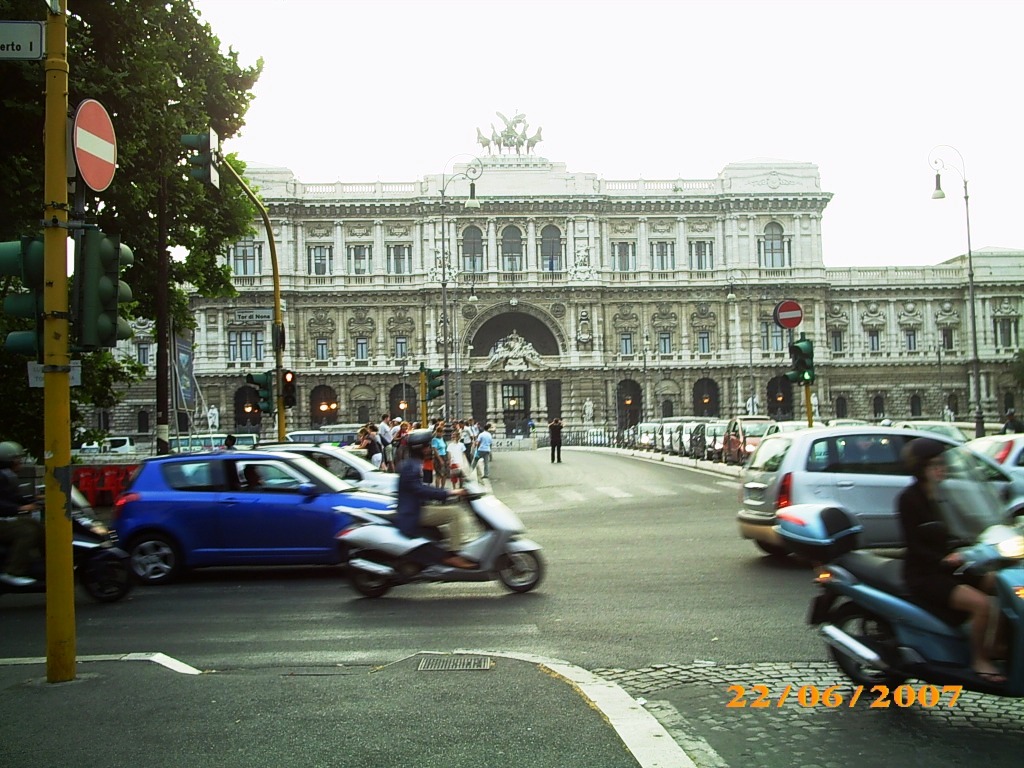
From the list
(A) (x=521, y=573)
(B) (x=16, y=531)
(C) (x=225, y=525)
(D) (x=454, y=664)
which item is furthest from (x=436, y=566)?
(B) (x=16, y=531)

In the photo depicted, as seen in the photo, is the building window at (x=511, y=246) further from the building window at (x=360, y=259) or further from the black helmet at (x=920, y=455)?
the black helmet at (x=920, y=455)

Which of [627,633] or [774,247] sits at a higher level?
[774,247]

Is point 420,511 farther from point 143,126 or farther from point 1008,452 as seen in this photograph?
point 143,126

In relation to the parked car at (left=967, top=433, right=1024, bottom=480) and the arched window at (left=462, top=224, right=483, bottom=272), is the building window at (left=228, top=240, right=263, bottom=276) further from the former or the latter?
the parked car at (left=967, top=433, right=1024, bottom=480)

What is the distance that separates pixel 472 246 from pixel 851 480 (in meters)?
65.4

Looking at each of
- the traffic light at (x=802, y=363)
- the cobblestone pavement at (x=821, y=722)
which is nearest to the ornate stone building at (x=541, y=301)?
the traffic light at (x=802, y=363)

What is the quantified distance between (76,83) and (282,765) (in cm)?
1466

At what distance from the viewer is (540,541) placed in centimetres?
1574

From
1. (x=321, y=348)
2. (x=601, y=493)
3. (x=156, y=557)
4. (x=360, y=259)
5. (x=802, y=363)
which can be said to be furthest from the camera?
(x=360, y=259)

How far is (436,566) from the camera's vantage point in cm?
1099

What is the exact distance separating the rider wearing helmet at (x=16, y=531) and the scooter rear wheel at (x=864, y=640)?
27.1 feet

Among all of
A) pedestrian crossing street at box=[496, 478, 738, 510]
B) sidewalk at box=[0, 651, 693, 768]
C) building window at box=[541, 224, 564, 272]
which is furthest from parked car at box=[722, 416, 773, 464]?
building window at box=[541, 224, 564, 272]

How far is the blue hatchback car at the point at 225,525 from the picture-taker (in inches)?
490
